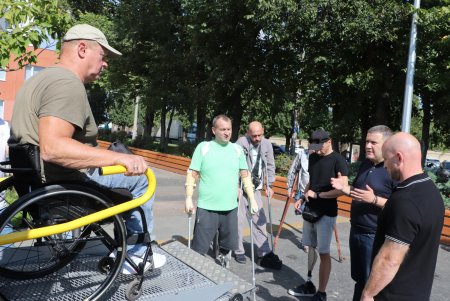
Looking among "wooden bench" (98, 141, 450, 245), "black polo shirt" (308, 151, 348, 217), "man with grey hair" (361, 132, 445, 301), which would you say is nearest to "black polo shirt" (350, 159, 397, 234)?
"black polo shirt" (308, 151, 348, 217)

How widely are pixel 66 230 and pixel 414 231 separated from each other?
1.92 metres

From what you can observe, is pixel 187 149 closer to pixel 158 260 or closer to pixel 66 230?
pixel 158 260

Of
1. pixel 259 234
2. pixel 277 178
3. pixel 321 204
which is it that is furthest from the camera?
pixel 277 178

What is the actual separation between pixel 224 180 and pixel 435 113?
1627 centimetres

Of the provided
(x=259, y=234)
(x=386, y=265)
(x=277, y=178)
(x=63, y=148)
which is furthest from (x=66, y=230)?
(x=277, y=178)

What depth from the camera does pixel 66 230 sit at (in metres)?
2.04

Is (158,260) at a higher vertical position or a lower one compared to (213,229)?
higher

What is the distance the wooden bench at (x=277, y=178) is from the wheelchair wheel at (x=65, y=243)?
6.91 metres

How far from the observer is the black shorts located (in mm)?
4703

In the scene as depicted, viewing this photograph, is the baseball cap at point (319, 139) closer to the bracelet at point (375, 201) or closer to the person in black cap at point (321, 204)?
the person in black cap at point (321, 204)

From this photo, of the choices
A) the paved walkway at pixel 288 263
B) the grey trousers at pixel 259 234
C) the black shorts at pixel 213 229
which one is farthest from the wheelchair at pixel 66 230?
the grey trousers at pixel 259 234

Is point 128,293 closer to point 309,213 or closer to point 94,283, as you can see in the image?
point 94,283

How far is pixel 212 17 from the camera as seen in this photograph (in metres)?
16.1

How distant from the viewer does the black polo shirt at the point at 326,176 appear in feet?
15.4
